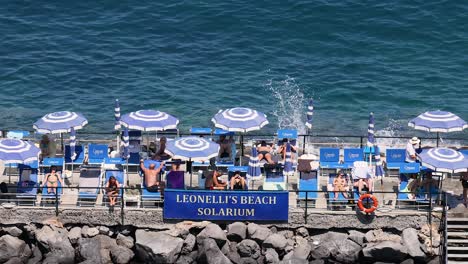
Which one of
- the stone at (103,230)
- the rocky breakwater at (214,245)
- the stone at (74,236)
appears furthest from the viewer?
the stone at (103,230)

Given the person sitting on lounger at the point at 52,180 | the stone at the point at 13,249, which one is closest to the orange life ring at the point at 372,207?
the person sitting on lounger at the point at 52,180

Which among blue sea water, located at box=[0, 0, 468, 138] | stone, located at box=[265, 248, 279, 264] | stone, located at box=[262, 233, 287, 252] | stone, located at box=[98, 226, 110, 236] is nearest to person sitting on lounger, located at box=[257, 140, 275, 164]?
stone, located at box=[262, 233, 287, 252]

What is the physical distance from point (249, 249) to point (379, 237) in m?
3.90

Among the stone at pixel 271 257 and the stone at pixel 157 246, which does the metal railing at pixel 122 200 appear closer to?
the stone at pixel 157 246

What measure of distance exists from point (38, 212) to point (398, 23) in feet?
99.4

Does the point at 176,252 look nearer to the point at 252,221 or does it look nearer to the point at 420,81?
the point at 252,221

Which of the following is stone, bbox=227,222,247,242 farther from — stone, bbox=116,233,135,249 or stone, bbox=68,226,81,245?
stone, bbox=68,226,81,245

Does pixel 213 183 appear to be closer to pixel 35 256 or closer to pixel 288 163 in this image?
pixel 288 163

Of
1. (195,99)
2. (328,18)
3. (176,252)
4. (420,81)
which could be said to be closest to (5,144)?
(176,252)

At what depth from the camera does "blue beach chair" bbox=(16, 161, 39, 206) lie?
31.7 metres

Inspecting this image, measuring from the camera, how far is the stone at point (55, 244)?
30500 mm

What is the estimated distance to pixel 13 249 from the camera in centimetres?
3092

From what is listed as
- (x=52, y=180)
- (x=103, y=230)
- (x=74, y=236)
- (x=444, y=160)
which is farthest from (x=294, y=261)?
(x=52, y=180)

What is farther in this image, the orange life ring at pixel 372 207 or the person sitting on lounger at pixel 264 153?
the person sitting on lounger at pixel 264 153
